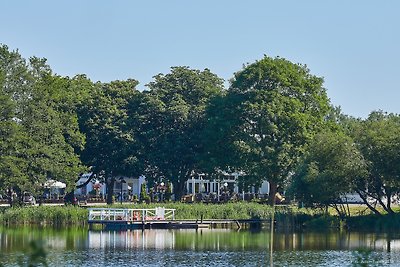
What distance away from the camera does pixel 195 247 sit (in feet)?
148

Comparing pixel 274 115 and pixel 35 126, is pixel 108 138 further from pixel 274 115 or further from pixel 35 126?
pixel 274 115

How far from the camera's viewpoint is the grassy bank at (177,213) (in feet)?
202

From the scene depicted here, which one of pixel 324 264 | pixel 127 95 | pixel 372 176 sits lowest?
pixel 324 264

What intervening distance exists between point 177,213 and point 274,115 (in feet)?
41.4

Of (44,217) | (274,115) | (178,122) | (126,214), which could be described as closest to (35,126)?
(44,217)

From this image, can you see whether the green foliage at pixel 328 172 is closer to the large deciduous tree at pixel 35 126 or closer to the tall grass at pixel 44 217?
the tall grass at pixel 44 217

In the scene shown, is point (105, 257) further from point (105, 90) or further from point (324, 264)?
point (105, 90)

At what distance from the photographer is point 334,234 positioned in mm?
54281

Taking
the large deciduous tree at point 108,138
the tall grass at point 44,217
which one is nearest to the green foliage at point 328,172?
the tall grass at point 44,217

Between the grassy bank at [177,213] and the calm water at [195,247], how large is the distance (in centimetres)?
513

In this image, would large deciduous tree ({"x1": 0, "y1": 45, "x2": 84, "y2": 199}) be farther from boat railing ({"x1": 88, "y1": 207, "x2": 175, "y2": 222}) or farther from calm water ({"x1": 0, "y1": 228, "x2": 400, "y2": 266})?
calm water ({"x1": 0, "y1": 228, "x2": 400, "y2": 266})

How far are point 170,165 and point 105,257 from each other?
36.2m

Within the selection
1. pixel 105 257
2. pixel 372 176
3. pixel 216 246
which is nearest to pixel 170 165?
pixel 372 176

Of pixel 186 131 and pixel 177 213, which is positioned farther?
pixel 186 131
